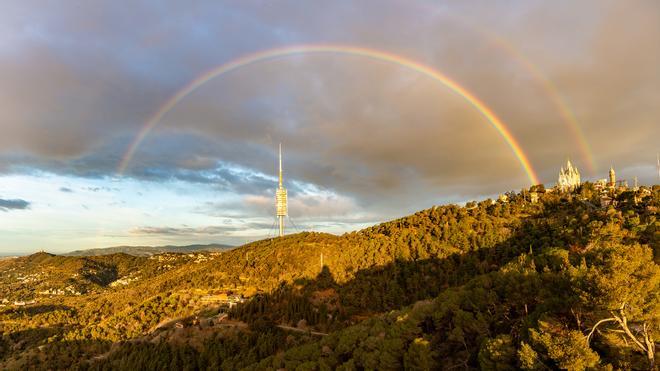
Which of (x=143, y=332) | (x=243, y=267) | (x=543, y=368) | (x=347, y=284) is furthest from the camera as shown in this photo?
(x=243, y=267)

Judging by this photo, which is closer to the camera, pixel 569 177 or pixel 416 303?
pixel 416 303

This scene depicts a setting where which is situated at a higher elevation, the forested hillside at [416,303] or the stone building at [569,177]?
the stone building at [569,177]

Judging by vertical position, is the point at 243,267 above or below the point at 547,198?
below

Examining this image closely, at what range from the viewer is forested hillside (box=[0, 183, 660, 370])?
27469mm

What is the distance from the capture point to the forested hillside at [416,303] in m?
27.5

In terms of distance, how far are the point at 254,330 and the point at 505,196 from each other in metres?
102

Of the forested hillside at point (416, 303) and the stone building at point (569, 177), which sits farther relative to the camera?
the stone building at point (569, 177)

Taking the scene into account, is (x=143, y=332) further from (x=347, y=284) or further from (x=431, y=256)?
(x=431, y=256)

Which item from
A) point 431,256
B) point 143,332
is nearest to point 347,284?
point 431,256

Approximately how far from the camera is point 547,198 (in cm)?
11944

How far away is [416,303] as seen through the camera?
59000 millimetres

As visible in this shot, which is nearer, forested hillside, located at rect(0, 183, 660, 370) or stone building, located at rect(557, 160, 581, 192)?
forested hillside, located at rect(0, 183, 660, 370)

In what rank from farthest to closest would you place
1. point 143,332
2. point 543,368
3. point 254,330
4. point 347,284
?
point 143,332, point 347,284, point 254,330, point 543,368

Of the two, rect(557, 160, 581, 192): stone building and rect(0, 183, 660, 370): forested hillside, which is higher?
rect(557, 160, 581, 192): stone building
